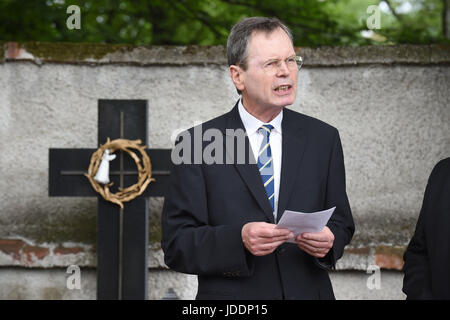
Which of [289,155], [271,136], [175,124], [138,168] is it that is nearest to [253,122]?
[271,136]

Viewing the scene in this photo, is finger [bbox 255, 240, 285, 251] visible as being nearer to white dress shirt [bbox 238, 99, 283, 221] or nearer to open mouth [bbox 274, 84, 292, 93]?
white dress shirt [bbox 238, 99, 283, 221]

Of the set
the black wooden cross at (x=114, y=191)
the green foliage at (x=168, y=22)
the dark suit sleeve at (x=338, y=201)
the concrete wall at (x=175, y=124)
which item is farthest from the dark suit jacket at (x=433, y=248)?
the green foliage at (x=168, y=22)

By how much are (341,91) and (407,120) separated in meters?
Result: 0.42

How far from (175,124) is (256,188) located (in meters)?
1.91

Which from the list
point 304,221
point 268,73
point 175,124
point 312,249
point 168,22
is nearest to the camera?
point 304,221

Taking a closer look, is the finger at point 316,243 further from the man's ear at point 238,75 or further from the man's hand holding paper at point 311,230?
the man's ear at point 238,75

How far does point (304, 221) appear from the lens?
1.89 m

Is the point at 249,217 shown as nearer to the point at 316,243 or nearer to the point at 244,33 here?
the point at 316,243

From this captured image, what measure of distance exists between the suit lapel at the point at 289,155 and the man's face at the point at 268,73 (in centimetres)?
10

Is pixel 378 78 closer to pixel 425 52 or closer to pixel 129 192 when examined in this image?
pixel 425 52

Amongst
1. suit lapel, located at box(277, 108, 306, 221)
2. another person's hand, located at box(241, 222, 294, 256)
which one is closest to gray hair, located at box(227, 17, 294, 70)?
suit lapel, located at box(277, 108, 306, 221)

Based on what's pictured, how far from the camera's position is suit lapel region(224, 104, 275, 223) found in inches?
80.5

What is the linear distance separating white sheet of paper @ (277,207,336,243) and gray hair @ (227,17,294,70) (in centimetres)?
56

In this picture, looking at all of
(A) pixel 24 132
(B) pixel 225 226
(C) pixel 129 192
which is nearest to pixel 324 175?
(B) pixel 225 226
